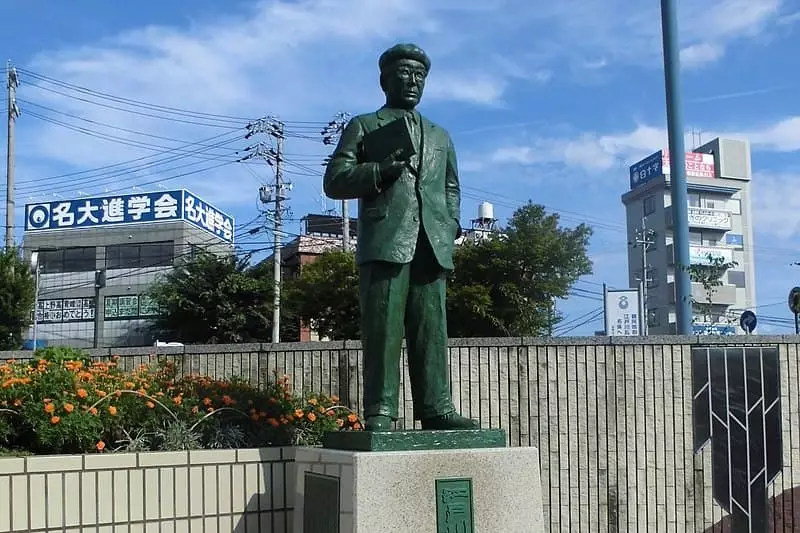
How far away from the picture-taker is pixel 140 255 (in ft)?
129

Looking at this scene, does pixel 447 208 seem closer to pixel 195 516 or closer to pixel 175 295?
pixel 195 516

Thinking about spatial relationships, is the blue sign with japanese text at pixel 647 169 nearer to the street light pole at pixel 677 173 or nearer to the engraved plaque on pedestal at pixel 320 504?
the street light pole at pixel 677 173

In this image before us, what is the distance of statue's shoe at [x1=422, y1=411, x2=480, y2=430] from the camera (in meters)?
4.96

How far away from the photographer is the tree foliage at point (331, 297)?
24.0m

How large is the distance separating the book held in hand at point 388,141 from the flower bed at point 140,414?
1.88m

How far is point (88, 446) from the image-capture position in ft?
17.3

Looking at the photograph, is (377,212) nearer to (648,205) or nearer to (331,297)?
(331,297)

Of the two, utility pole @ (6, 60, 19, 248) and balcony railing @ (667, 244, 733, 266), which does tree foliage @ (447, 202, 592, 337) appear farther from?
balcony railing @ (667, 244, 733, 266)

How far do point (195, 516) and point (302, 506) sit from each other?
599mm

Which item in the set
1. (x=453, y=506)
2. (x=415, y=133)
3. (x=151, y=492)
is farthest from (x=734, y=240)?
(x=151, y=492)

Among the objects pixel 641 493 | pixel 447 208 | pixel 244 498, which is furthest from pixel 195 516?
pixel 641 493

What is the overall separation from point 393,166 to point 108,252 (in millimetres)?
37093

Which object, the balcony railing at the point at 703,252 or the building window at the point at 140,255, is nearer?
the building window at the point at 140,255

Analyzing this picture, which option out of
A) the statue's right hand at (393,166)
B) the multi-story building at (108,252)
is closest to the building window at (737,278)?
the multi-story building at (108,252)
